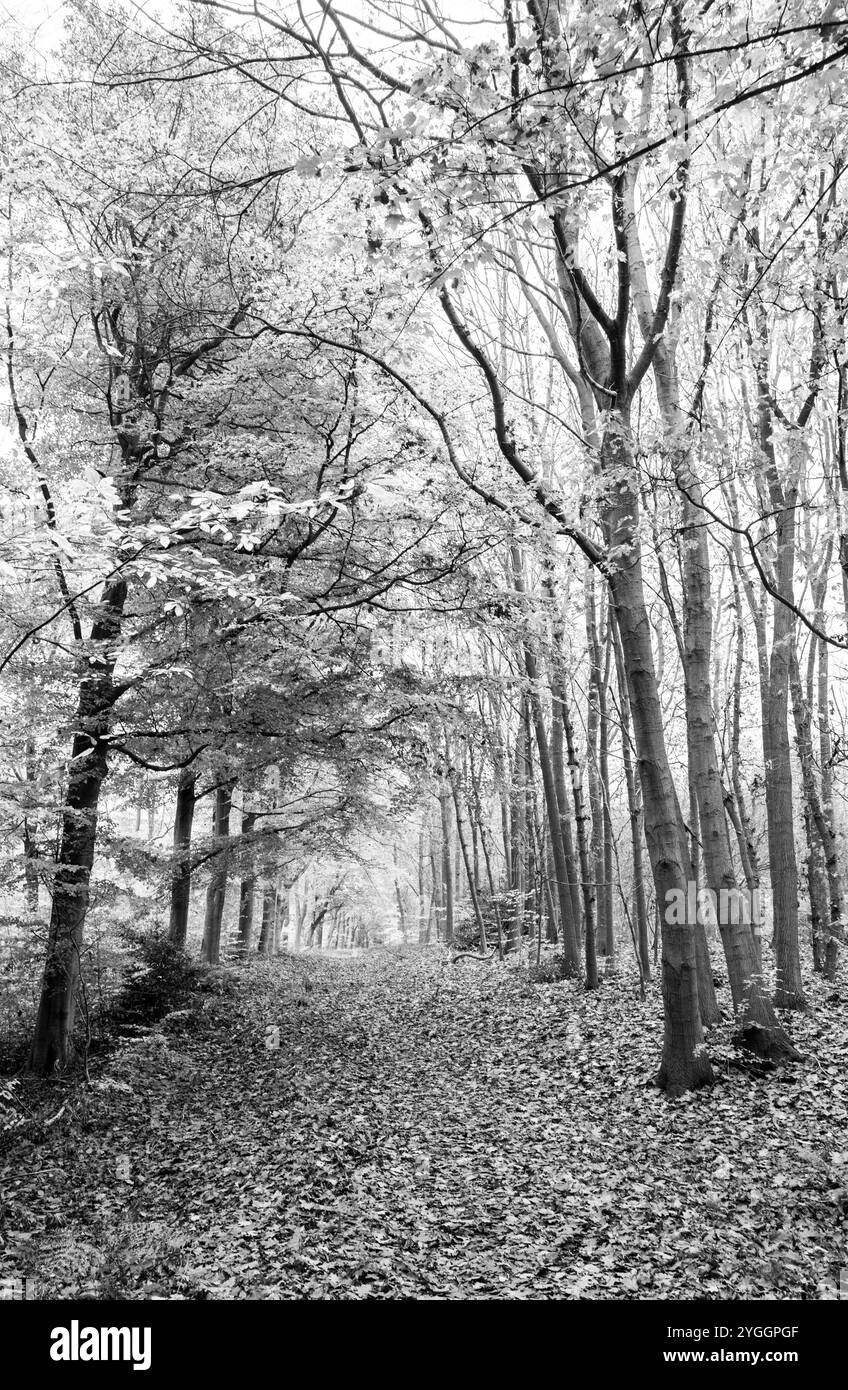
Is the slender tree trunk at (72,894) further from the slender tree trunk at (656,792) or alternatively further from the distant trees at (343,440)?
the slender tree trunk at (656,792)

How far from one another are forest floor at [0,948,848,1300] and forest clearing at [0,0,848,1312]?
5 centimetres

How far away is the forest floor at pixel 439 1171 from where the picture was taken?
14.3 feet

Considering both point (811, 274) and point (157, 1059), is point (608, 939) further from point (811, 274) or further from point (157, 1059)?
point (811, 274)

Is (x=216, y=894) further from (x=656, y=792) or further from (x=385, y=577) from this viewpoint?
(x=656, y=792)

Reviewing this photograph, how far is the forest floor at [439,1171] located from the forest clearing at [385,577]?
47 mm

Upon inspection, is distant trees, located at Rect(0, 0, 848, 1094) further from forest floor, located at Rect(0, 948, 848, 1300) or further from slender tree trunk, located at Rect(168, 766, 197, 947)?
slender tree trunk, located at Rect(168, 766, 197, 947)

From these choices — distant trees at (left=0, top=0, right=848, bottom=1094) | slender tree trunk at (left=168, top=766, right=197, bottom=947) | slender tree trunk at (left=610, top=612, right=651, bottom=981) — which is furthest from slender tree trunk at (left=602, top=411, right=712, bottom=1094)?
slender tree trunk at (left=168, top=766, right=197, bottom=947)

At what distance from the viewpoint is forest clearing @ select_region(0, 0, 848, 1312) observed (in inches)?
175

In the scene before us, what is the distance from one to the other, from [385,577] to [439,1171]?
5.70 metres

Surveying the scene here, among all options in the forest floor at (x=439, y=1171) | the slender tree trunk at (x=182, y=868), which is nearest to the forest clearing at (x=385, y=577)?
the forest floor at (x=439, y=1171)

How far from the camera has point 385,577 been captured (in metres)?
8.18

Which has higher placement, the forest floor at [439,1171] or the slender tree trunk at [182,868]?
the slender tree trunk at [182,868]

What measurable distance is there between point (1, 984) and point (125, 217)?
8837mm

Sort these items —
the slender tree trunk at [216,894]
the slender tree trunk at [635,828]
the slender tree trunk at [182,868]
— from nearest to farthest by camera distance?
1. the slender tree trunk at [635,828]
2. the slender tree trunk at [182,868]
3. the slender tree trunk at [216,894]
